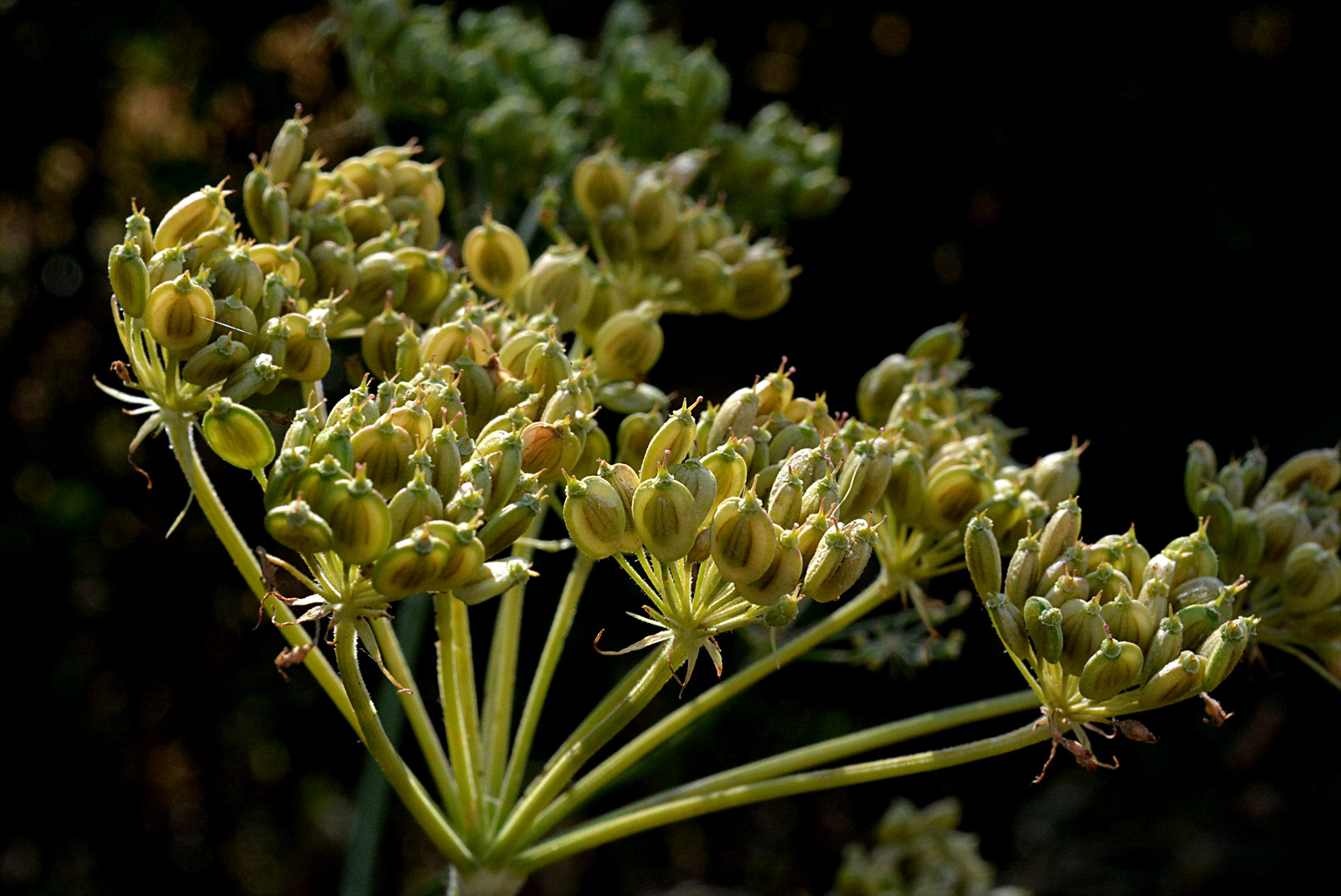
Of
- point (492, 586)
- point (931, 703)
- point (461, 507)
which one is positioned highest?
point (461, 507)

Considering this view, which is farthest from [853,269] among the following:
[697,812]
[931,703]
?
[697,812]

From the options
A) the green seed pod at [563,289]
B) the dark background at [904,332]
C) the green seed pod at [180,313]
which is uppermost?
the green seed pod at [180,313]

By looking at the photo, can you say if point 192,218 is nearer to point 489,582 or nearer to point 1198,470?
point 489,582

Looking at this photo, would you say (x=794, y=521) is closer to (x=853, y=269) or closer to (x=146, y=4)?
(x=853, y=269)

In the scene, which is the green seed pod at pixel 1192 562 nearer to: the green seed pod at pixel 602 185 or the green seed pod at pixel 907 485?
the green seed pod at pixel 907 485

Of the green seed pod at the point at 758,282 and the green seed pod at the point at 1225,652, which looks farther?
the green seed pod at the point at 758,282

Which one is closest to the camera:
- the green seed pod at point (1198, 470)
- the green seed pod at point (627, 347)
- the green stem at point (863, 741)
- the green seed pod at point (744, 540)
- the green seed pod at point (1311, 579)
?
the green seed pod at point (744, 540)

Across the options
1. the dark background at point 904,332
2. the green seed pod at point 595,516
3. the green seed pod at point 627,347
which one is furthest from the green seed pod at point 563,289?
the dark background at point 904,332
